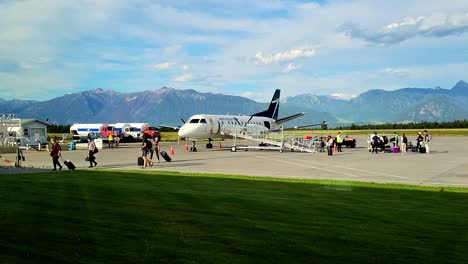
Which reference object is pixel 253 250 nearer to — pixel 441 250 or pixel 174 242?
pixel 174 242

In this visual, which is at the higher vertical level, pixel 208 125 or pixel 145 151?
pixel 208 125

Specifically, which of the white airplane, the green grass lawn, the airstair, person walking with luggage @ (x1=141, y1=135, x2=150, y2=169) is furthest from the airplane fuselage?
the green grass lawn

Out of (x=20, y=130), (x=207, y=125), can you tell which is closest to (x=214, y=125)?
(x=207, y=125)

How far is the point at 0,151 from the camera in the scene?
43.9 meters

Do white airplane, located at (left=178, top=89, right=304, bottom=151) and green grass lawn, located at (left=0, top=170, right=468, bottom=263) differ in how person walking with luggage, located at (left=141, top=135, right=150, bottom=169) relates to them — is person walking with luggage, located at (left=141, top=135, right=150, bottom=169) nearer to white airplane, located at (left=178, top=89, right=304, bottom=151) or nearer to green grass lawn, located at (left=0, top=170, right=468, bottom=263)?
green grass lawn, located at (left=0, top=170, right=468, bottom=263)

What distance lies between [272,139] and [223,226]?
37.7m

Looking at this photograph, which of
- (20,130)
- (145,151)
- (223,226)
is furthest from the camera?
(20,130)

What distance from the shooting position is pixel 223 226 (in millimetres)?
8258

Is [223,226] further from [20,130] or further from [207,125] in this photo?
[20,130]

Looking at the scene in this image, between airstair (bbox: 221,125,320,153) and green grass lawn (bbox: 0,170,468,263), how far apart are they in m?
28.7

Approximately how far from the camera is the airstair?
42.4 m

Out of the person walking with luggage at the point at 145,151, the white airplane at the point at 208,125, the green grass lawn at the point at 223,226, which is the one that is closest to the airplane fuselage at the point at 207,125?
the white airplane at the point at 208,125

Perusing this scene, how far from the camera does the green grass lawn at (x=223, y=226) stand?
646cm

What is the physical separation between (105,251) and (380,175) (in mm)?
17079
